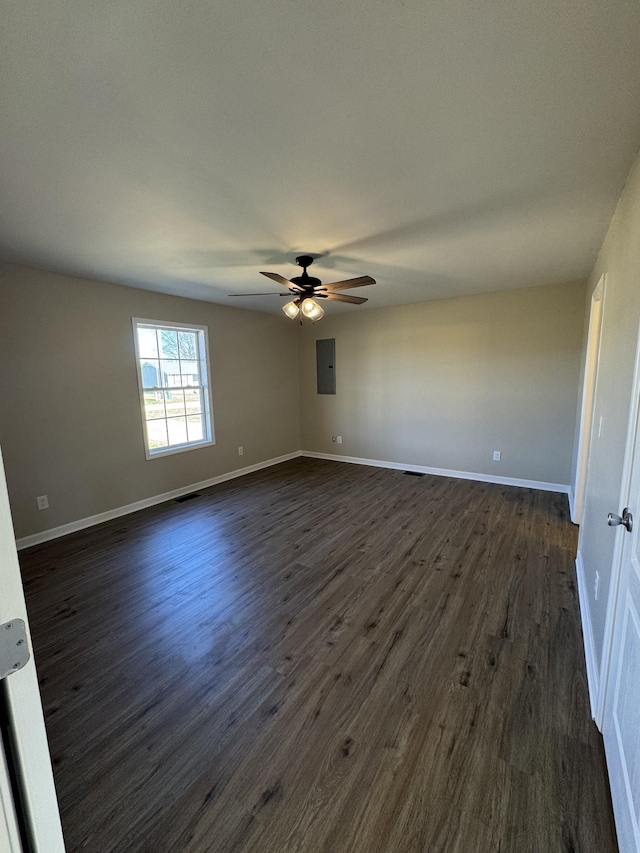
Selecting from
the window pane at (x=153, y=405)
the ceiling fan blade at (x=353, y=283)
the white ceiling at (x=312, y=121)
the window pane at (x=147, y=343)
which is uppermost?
the white ceiling at (x=312, y=121)

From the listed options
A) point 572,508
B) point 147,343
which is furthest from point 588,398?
point 147,343

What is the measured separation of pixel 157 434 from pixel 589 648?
14.4ft

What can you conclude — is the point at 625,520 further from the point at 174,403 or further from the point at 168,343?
the point at 168,343

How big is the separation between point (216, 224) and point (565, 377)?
4.10 meters

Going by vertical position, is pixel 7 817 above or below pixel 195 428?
below

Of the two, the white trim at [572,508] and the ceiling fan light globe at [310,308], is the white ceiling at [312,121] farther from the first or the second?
the white trim at [572,508]

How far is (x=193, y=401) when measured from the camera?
4.78 m

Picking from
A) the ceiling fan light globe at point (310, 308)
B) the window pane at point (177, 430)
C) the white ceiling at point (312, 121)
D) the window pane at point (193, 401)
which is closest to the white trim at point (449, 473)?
the window pane at point (193, 401)

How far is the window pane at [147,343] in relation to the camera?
4129 mm

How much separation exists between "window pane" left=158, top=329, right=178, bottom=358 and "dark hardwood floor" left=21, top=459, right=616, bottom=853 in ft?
7.51

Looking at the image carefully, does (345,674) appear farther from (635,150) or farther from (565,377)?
(565,377)

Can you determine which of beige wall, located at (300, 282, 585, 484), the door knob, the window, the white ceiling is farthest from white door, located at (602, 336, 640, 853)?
the window

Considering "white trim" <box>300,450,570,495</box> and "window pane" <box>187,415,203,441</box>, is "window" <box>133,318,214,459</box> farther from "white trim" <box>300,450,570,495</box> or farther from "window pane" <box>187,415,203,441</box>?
"white trim" <box>300,450,570,495</box>

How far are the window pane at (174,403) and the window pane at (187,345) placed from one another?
489 millimetres
